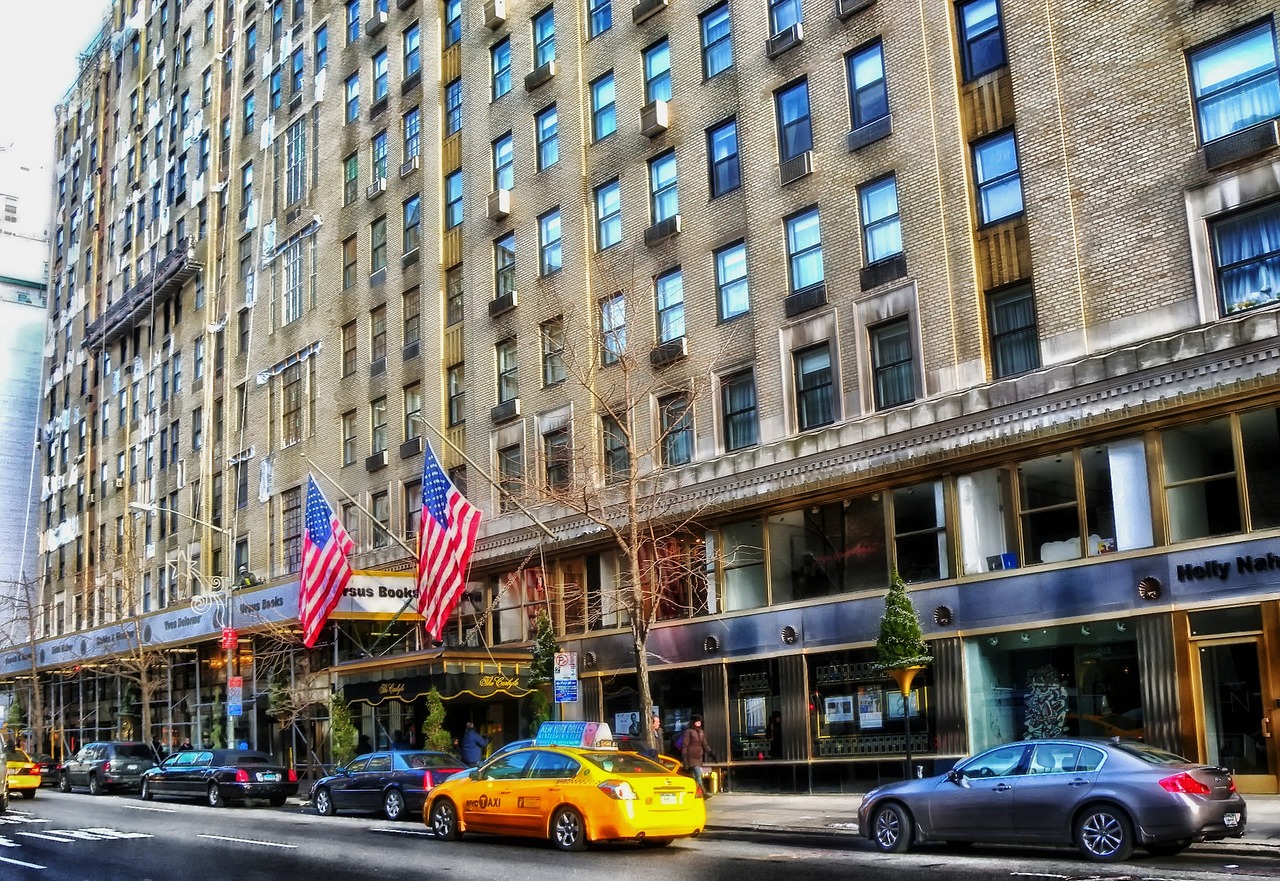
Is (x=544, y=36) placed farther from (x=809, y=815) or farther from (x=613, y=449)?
(x=809, y=815)

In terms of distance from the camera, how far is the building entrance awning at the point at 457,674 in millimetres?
32656

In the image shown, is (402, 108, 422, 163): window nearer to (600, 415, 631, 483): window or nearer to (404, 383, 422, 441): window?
(404, 383, 422, 441): window

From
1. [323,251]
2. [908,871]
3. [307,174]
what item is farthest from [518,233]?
[908,871]

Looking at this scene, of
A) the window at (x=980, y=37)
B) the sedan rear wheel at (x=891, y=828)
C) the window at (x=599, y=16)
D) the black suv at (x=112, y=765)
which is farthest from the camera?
the black suv at (x=112, y=765)

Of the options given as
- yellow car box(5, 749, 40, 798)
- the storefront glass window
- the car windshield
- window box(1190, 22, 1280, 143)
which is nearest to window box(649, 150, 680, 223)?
window box(1190, 22, 1280, 143)

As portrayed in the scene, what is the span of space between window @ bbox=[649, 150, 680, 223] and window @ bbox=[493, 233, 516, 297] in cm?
593

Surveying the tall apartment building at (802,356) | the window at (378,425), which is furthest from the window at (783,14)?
the window at (378,425)

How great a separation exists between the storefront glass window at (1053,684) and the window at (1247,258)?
5721 mm

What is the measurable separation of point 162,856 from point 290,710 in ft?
79.5

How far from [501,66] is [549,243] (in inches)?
266

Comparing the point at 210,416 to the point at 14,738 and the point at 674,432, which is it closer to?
the point at 14,738

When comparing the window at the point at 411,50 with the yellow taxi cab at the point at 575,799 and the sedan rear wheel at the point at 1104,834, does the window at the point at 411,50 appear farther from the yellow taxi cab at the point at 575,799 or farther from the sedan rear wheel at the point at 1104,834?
the sedan rear wheel at the point at 1104,834

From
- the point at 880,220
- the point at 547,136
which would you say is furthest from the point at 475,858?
the point at 547,136

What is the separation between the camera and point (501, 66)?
3956 cm
